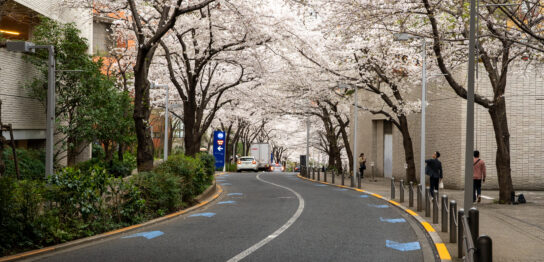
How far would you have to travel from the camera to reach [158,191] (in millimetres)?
12602

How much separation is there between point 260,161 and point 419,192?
42.4 m

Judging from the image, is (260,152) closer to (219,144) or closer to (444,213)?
(219,144)

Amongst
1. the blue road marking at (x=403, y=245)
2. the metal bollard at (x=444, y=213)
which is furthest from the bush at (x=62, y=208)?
the metal bollard at (x=444, y=213)

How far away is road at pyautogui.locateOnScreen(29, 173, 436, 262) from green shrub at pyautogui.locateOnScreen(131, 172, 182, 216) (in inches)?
21.2

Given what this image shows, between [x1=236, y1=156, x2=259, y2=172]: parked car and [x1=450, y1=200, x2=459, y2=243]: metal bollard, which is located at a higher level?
[x1=450, y1=200, x2=459, y2=243]: metal bollard

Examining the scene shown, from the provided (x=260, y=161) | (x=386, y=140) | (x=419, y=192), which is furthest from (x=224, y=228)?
(x=260, y=161)

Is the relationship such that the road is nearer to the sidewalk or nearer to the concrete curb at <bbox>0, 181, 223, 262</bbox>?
the concrete curb at <bbox>0, 181, 223, 262</bbox>

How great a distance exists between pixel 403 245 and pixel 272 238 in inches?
94.5

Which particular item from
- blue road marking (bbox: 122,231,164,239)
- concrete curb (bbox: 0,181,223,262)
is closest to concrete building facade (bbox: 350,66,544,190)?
concrete curb (bbox: 0,181,223,262)

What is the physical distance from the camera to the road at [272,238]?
26.6ft

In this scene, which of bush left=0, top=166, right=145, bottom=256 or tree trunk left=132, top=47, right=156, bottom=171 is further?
tree trunk left=132, top=47, right=156, bottom=171

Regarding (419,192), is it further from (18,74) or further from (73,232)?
(18,74)

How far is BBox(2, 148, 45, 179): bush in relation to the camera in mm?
16641

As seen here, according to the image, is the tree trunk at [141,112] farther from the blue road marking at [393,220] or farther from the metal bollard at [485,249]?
the metal bollard at [485,249]
